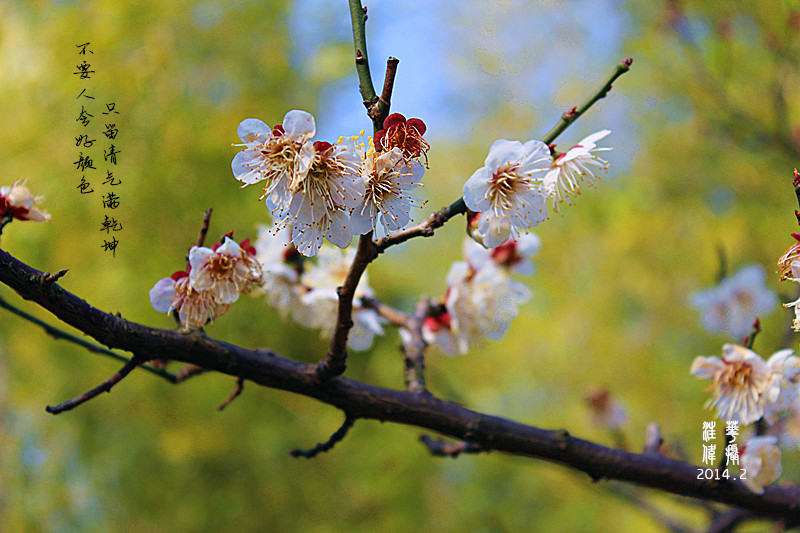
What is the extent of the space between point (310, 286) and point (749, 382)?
681 mm

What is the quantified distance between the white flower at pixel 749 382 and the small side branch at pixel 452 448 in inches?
13.1

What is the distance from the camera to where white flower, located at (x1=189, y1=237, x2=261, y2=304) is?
632 mm

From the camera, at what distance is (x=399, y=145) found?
490mm

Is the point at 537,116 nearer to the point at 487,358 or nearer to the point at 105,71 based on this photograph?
the point at 487,358

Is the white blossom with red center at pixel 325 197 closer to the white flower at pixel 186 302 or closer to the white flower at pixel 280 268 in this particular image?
the white flower at pixel 186 302

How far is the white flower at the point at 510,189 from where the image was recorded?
569mm

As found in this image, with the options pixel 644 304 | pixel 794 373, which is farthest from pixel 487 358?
pixel 794 373

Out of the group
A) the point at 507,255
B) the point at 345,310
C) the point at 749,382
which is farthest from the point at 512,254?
the point at 345,310

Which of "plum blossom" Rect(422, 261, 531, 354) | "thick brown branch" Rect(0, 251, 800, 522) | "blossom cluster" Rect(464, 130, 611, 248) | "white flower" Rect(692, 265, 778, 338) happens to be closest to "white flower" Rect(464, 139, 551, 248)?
"blossom cluster" Rect(464, 130, 611, 248)

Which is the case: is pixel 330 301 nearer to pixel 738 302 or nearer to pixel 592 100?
pixel 592 100

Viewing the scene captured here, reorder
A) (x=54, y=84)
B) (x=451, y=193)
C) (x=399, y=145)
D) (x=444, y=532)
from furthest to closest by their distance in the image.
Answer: (x=451, y=193), (x=444, y=532), (x=54, y=84), (x=399, y=145)

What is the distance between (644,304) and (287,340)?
1.85m

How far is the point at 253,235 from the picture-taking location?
193 cm

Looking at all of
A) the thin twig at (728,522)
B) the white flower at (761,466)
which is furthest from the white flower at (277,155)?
the thin twig at (728,522)
